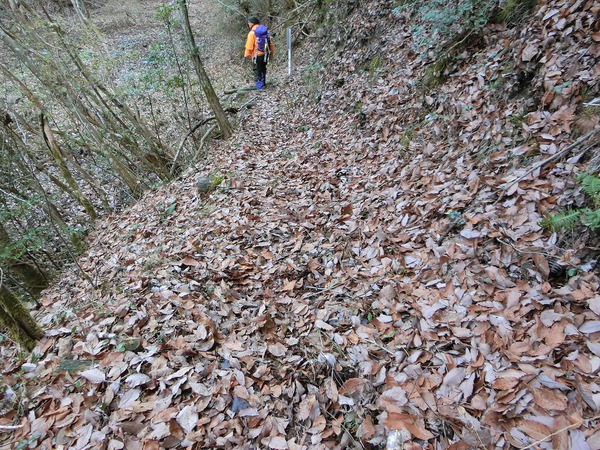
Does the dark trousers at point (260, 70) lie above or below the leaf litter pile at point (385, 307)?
above

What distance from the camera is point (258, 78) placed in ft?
40.9

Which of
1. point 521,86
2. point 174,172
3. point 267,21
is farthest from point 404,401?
point 267,21

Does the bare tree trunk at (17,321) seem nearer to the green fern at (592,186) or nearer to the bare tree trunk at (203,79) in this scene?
the green fern at (592,186)

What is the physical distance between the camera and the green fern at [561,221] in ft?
9.00

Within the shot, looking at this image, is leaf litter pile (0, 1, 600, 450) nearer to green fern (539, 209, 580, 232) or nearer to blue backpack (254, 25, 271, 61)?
green fern (539, 209, 580, 232)

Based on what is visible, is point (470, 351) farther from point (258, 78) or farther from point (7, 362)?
point (258, 78)

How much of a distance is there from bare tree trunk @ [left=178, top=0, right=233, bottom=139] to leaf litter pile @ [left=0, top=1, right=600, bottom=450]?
4.86m

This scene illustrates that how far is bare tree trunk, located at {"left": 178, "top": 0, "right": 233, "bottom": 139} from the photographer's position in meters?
8.02

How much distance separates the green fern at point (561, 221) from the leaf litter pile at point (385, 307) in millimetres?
111

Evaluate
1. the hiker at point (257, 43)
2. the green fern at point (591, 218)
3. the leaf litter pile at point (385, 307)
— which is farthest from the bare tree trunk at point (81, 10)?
the green fern at point (591, 218)

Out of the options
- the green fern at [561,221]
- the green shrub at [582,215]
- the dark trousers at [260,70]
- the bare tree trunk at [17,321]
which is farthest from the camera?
the dark trousers at [260,70]

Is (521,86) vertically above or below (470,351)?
above

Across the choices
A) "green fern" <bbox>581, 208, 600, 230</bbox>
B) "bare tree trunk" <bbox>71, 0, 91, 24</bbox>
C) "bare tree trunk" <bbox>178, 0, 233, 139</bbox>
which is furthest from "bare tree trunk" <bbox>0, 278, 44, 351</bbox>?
"bare tree trunk" <bbox>71, 0, 91, 24</bbox>

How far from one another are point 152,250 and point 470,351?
174 inches
